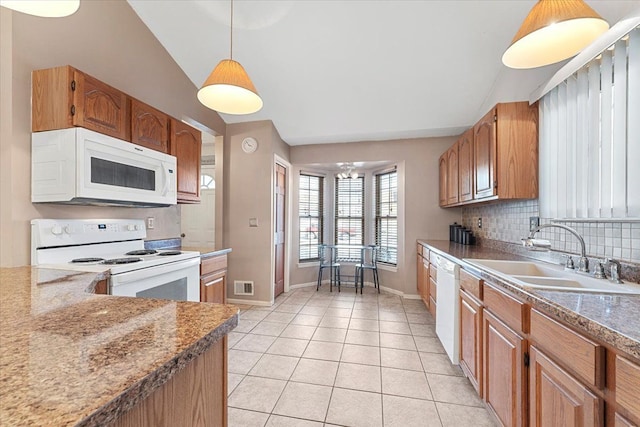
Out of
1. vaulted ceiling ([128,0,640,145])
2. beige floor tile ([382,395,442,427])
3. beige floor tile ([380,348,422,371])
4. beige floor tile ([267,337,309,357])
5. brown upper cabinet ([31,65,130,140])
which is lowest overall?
beige floor tile ([382,395,442,427])

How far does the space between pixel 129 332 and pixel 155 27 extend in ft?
10.5

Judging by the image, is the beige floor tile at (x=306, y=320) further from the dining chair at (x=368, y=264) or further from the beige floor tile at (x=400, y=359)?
the dining chair at (x=368, y=264)

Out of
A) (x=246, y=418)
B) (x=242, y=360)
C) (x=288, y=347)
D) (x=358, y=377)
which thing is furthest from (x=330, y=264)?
(x=246, y=418)

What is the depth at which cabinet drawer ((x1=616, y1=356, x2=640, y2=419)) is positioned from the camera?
74 centimetres

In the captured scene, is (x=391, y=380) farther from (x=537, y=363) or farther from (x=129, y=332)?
(x=129, y=332)

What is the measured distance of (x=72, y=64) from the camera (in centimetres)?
208

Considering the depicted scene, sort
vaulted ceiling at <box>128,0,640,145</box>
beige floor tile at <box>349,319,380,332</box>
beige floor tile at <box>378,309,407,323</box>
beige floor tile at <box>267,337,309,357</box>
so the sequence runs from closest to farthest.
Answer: vaulted ceiling at <box>128,0,640,145</box>, beige floor tile at <box>267,337,309,357</box>, beige floor tile at <box>349,319,380,332</box>, beige floor tile at <box>378,309,407,323</box>

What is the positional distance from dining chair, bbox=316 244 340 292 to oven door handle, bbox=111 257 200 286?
2.68 meters

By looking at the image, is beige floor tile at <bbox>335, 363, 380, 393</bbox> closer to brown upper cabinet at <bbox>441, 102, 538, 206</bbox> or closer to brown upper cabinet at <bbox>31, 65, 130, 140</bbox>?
brown upper cabinet at <bbox>441, 102, 538, 206</bbox>

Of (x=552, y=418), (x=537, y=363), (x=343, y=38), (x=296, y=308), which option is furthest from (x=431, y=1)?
(x=296, y=308)

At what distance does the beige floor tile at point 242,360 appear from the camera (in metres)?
2.24

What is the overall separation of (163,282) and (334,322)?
6.41 ft

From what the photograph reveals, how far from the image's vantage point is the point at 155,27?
276 cm

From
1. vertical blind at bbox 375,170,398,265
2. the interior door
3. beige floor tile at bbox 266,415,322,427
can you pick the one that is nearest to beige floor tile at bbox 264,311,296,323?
the interior door
